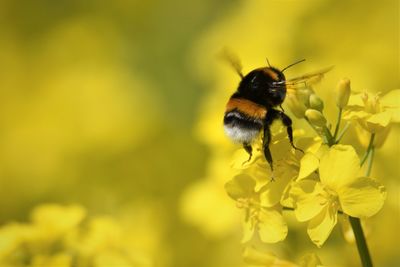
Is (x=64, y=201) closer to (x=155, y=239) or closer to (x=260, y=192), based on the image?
(x=155, y=239)

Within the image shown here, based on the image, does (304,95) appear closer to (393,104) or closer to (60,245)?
(393,104)

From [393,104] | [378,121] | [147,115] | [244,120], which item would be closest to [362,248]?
[378,121]

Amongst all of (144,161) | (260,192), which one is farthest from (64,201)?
(260,192)

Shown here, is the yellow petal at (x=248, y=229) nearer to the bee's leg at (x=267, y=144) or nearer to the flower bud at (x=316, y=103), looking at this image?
the bee's leg at (x=267, y=144)

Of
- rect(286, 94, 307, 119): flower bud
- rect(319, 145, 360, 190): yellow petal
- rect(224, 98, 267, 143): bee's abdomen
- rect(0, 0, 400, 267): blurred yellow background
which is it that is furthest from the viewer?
rect(0, 0, 400, 267): blurred yellow background

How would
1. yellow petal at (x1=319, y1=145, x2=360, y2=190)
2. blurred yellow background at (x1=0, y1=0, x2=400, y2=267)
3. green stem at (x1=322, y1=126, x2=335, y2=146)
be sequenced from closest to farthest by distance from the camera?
yellow petal at (x1=319, y1=145, x2=360, y2=190), green stem at (x1=322, y1=126, x2=335, y2=146), blurred yellow background at (x1=0, y1=0, x2=400, y2=267)

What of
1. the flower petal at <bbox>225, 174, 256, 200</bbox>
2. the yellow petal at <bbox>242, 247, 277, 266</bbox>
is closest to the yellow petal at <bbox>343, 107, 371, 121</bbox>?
the flower petal at <bbox>225, 174, 256, 200</bbox>

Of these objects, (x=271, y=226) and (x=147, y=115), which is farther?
(x=147, y=115)

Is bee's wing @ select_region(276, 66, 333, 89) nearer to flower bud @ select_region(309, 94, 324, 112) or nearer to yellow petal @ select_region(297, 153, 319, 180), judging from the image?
flower bud @ select_region(309, 94, 324, 112)
